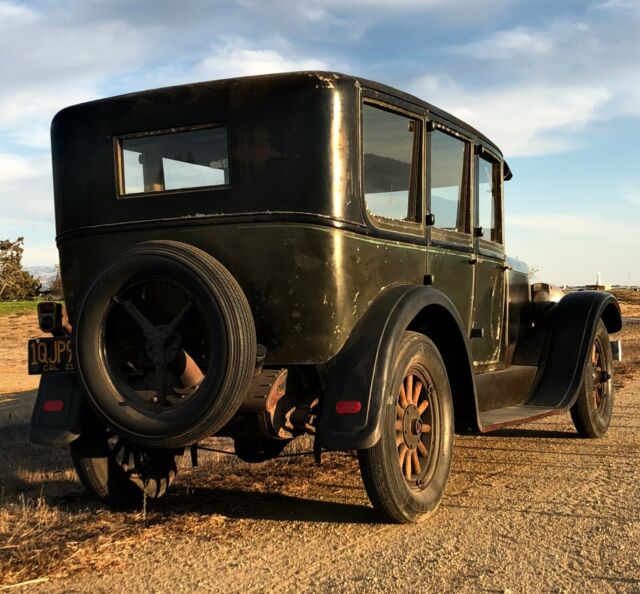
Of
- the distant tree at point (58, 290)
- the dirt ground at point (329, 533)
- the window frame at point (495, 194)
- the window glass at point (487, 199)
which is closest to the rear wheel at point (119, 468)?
the dirt ground at point (329, 533)

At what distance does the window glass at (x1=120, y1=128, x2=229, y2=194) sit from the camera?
4.23 meters

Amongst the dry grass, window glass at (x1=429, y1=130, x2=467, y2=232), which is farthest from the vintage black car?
the dry grass

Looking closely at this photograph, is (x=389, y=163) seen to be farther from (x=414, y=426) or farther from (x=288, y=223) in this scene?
(x=414, y=426)

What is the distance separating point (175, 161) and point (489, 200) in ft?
8.94

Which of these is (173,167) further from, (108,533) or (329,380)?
(108,533)

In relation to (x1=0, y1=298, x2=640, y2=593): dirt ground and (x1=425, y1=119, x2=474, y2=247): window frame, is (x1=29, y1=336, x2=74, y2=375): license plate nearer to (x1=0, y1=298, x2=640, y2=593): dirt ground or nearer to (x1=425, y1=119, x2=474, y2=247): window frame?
(x1=0, y1=298, x2=640, y2=593): dirt ground

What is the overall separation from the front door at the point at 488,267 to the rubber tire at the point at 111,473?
7.26 feet

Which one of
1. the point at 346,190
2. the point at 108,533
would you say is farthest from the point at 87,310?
the point at 346,190

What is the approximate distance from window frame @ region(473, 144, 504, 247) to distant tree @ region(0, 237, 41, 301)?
3537cm

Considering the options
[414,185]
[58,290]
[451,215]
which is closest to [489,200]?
[451,215]

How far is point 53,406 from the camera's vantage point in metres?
4.32

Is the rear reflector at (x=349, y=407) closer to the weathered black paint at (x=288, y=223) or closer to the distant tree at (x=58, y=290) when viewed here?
the weathered black paint at (x=288, y=223)

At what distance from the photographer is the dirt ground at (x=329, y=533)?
10.7ft

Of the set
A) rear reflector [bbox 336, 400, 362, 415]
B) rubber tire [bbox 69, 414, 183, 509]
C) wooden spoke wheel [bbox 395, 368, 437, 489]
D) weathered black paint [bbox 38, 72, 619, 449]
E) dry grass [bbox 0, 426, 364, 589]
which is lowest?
dry grass [bbox 0, 426, 364, 589]
